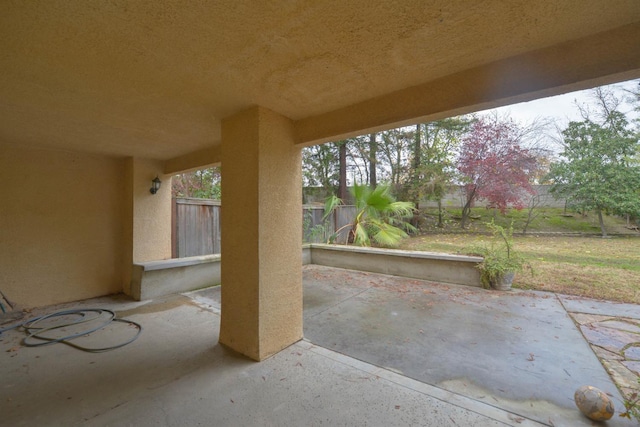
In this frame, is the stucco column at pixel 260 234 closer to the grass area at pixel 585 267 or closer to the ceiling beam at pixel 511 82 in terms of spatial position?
the ceiling beam at pixel 511 82

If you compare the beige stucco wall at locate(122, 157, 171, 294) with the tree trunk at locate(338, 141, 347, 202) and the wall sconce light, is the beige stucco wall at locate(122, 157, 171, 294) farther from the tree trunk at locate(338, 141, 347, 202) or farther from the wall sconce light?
the tree trunk at locate(338, 141, 347, 202)

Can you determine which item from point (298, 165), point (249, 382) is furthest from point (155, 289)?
point (298, 165)

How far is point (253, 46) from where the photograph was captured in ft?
4.62

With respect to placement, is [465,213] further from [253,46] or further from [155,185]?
[253,46]

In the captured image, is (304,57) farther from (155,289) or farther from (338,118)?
(155,289)

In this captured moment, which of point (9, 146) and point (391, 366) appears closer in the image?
point (391, 366)

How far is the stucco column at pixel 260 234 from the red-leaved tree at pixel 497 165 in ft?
23.3

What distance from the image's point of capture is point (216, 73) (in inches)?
66.4

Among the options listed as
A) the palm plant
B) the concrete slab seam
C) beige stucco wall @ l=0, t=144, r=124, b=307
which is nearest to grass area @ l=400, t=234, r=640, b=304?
the palm plant

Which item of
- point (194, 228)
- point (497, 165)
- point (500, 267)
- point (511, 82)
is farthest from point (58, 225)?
point (497, 165)

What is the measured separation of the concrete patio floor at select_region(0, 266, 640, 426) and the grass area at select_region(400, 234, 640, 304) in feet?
2.34

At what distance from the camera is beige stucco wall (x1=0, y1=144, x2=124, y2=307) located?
10.7ft

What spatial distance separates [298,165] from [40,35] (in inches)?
72.8

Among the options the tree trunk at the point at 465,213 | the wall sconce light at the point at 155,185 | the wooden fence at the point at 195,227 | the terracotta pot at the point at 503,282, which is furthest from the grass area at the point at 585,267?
the wall sconce light at the point at 155,185
